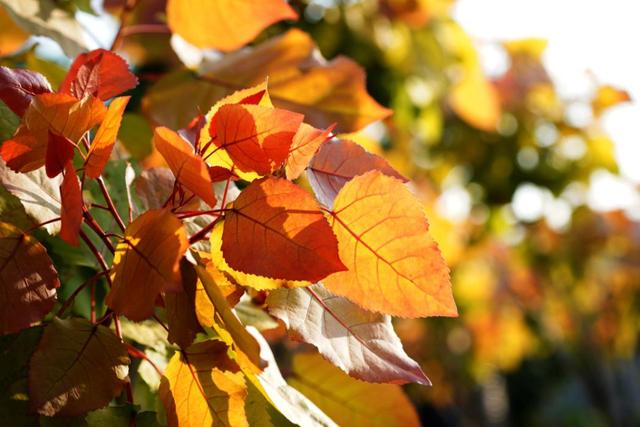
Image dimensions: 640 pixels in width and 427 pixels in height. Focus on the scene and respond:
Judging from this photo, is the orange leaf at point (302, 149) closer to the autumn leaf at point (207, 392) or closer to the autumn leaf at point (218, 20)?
the autumn leaf at point (207, 392)

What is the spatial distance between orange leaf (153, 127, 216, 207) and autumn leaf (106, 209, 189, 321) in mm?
22

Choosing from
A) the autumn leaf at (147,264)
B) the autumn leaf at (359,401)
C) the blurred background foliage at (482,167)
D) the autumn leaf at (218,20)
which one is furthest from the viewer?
the blurred background foliage at (482,167)

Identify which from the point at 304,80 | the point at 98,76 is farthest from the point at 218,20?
the point at 98,76

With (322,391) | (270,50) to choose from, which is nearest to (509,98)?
(270,50)

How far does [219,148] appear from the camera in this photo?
0.44 m

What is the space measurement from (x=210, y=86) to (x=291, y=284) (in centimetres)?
38

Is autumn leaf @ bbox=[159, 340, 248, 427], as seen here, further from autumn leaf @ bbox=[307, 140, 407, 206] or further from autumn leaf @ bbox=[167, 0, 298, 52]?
autumn leaf @ bbox=[167, 0, 298, 52]

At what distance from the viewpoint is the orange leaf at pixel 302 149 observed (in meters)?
0.43

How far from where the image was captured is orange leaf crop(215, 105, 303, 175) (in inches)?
16.5

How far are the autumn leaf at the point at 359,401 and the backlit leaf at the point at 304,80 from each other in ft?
0.69

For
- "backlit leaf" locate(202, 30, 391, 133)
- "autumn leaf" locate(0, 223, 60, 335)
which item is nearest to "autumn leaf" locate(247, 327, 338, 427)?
"autumn leaf" locate(0, 223, 60, 335)

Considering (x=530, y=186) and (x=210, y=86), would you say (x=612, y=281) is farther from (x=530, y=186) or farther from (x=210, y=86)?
(x=210, y=86)

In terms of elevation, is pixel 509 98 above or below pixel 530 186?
above

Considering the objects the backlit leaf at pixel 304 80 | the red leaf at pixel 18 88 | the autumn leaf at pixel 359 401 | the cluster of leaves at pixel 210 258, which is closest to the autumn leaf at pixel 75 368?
the cluster of leaves at pixel 210 258
